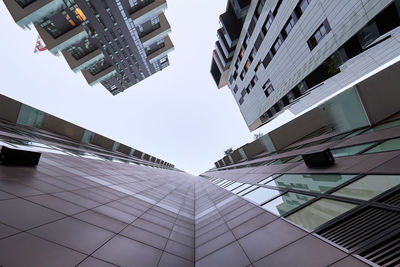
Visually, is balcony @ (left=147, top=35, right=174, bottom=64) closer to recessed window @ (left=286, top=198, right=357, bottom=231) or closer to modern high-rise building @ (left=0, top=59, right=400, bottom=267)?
modern high-rise building @ (left=0, top=59, right=400, bottom=267)

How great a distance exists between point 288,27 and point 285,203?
85.7 ft

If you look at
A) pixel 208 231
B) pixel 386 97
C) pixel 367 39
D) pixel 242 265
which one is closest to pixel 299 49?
pixel 367 39

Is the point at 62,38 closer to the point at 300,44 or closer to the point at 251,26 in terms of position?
the point at 251,26

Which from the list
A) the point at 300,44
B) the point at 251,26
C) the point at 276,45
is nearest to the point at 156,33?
the point at 251,26

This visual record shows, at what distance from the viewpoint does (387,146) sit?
7801 millimetres

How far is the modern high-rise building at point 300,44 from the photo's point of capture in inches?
685

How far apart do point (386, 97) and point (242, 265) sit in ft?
41.5

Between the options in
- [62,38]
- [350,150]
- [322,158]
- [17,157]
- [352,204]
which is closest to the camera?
[352,204]

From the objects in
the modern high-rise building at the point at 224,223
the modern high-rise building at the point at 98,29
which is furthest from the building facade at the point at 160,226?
the modern high-rise building at the point at 98,29

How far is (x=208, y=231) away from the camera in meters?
8.17

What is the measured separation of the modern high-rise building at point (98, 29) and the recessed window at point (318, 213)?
5124 centimetres

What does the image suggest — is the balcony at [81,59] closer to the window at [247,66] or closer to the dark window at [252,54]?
the window at [247,66]

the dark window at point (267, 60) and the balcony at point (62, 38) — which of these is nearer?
the dark window at point (267, 60)

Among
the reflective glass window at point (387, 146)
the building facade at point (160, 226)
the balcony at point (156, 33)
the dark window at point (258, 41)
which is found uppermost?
the balcony at point (156, 33)
